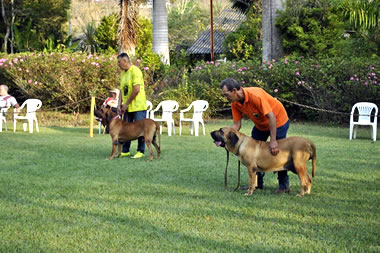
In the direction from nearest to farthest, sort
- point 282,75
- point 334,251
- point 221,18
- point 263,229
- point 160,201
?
point 334,251, point 263,229, point 160,201, point 282,75, point 221,18

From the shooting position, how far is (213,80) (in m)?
23.0

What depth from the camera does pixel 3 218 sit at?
6250 millimetres

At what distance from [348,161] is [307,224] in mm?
5578

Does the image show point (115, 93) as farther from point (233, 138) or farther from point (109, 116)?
point (233, 138)

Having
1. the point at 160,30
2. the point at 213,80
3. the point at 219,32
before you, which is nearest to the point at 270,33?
the point at 213,80

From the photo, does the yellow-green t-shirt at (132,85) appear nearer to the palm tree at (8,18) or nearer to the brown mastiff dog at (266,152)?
the brown mastiff dog at (266,152)

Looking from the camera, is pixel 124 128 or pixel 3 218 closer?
Answer: pixel 3 218

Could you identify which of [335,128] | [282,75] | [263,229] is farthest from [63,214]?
[282,75]

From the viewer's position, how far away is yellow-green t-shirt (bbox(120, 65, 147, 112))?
11.1m

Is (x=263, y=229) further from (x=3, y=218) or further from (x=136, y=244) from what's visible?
(x=3, y=218)

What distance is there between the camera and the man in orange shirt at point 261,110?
23.7ft

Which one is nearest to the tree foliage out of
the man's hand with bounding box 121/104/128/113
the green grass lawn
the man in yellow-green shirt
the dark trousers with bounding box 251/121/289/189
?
the man in yellow-green shirt

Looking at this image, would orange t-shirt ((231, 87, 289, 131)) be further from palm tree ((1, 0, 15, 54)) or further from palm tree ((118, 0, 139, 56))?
palm tree ((1, 0, 15, 54))

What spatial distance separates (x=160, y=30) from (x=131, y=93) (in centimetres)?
1858
